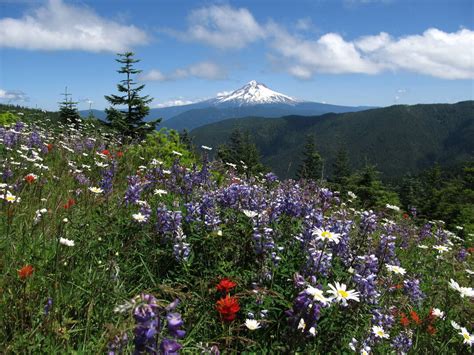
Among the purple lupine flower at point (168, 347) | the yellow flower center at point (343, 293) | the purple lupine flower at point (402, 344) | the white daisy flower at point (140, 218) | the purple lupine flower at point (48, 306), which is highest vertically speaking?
the purple lupine flower at point (168, 347)

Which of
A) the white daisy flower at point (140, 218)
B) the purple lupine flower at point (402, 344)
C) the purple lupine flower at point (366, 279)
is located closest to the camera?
the purple lupine flower at point (366, 279)

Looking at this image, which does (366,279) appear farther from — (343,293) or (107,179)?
(107,179)

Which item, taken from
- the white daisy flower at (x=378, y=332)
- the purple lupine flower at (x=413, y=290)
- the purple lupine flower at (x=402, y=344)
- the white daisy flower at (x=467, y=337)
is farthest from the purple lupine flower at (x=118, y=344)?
the purple lupine flower at (x=413, y=290)

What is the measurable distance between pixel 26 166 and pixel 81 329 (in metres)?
4.21

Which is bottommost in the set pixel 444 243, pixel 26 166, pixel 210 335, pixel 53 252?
pixel 444 243

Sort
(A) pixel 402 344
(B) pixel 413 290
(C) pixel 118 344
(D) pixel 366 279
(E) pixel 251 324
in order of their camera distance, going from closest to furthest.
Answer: (C) pixel 118 344 → (E) pixel 251 324 → (D) pixel 366 279 → (A) pixel 402 344 → (B) pixel 413 290

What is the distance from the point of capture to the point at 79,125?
11.8 m

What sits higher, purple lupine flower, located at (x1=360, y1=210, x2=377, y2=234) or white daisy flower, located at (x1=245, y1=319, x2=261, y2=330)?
purple lupine flower, located at (x1=360, y1=210, x2=377, y2=234)

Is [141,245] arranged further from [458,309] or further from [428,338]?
[458,309]

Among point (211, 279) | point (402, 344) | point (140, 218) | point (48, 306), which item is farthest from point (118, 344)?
point (402, 344)

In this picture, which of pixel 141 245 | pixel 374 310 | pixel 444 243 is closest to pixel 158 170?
pixel 141 245

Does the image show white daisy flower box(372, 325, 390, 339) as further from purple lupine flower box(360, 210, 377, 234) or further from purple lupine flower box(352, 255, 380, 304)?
purple lupine flower box(360, 210, 377, 234)

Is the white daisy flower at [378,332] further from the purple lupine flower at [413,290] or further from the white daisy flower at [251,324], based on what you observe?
the purple lupine flower at [413,290]

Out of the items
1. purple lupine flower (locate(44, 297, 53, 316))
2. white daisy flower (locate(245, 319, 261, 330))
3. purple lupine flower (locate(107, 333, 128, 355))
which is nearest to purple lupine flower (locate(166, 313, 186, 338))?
purple lupine flower (locate(107, 333, 128, 355))
